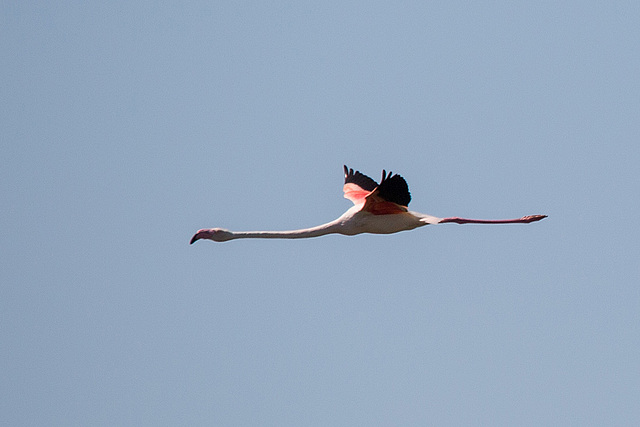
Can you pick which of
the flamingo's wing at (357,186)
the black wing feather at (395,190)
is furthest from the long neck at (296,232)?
the flamingo's wing at (357,186)

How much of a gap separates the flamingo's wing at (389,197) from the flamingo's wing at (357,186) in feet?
8.25

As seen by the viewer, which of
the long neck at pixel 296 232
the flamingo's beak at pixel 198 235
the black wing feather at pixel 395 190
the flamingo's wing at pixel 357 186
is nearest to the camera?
the black wing feather at pixel 395 190

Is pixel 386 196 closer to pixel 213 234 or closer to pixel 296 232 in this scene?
pixel 296 232

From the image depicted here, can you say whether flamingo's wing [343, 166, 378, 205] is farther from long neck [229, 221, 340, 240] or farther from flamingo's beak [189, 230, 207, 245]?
flamingo's beak [189, 230, 207, 245]

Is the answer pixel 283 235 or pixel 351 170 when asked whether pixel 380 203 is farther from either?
pixel 351 170

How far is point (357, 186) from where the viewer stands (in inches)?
1141

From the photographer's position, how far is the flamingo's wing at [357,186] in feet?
92.6

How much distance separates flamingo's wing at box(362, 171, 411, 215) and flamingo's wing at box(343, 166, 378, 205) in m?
2.51

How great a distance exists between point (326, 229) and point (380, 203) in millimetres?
1304

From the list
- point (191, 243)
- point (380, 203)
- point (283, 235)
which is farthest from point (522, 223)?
point (191, 243)

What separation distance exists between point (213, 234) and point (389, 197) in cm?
373

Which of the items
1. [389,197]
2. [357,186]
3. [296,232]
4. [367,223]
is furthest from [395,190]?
[357,186]

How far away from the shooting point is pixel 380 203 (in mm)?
24906

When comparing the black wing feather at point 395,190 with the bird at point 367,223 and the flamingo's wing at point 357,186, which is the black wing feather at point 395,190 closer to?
the bird at point 367,223
